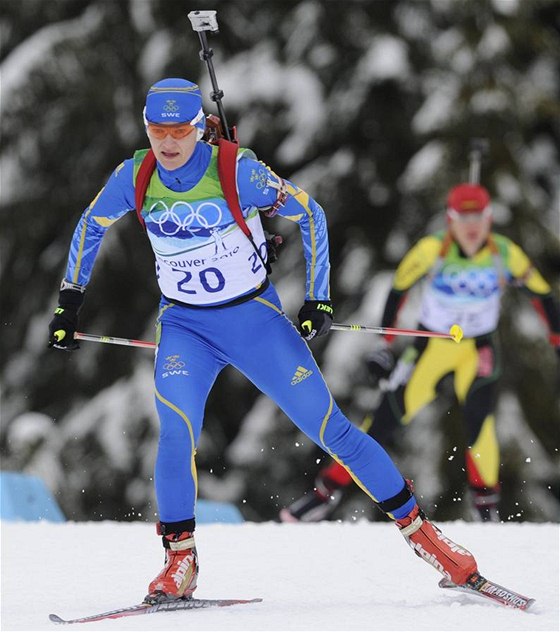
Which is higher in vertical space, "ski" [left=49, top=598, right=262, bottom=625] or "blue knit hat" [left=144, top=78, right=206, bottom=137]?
"blue knit hat" [left=144, top=78, right=206, bottom=137]

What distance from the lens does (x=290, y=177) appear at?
1508 centimetres

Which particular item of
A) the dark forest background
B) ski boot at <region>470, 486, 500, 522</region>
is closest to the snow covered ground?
ski boot at <region>470, 486, 500, 522</region>

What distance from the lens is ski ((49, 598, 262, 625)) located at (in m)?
5.05

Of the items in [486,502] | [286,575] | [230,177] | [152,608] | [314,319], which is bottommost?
[486,502]

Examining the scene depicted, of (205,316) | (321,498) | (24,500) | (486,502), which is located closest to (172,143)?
(205,316)

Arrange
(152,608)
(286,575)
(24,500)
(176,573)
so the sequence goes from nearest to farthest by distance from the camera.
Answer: (152,608) < (176,573) < (286,575) < (24,500)

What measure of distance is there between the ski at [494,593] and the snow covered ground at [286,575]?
0.11 ft

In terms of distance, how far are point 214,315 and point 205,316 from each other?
0.03 metres

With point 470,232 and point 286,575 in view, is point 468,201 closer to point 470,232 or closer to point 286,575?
point 470,232

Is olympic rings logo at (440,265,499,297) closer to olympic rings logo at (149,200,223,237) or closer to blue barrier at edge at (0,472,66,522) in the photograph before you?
blue barrier at edge at (0,472,66,522)

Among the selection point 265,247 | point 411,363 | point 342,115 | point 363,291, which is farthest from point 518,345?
point 265,247

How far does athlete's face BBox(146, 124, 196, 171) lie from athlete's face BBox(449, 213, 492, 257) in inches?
141

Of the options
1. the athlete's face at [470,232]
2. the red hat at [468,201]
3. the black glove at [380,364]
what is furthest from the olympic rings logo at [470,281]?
the black glove at [380,364]

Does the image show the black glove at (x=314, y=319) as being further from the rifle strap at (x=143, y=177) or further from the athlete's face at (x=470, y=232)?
the athlete's face at (x=470, y=232)
